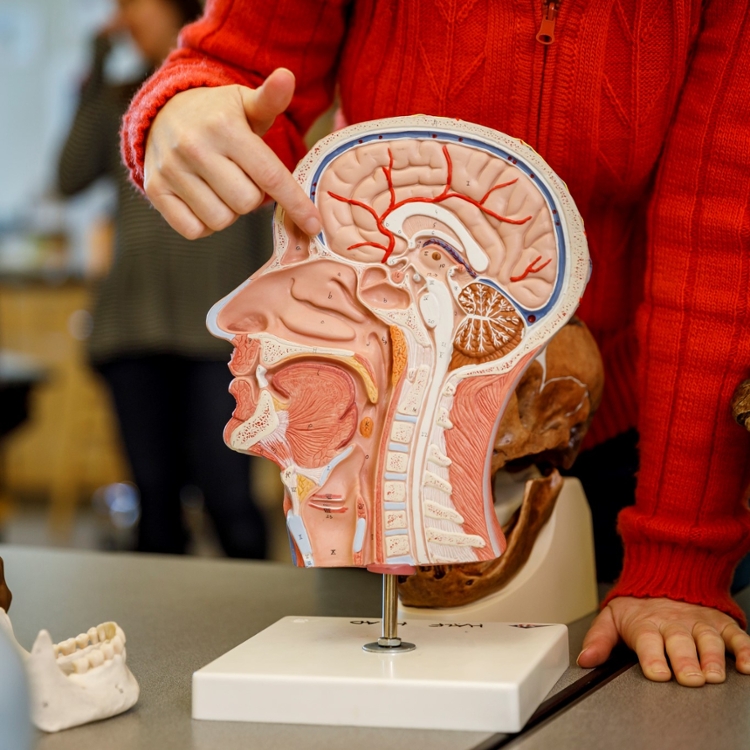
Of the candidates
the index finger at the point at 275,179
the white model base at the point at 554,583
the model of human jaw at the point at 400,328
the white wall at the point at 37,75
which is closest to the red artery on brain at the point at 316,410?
the model of human jaw at the point at 400,328

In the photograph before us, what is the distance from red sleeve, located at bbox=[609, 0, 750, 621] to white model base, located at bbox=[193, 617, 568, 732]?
7.2 inches

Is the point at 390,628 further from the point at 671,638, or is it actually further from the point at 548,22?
the point at 548,22

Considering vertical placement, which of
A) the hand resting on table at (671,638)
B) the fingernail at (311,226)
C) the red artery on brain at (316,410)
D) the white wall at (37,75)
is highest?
the white wall at (37,75)

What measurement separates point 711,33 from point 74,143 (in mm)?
1640

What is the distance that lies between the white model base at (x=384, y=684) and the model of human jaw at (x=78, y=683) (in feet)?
0.15

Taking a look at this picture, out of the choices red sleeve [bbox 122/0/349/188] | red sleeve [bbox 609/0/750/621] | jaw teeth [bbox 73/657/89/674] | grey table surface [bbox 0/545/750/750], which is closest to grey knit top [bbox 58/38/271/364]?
grey table surface [bbox 0/545/750/750]

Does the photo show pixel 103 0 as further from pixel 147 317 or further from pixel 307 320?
pixel 307 320

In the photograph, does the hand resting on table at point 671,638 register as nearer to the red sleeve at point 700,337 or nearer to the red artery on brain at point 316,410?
the red sleeve at point 700,337

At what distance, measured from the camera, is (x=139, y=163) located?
80 cm

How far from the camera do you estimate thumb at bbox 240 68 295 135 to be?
27.0 inches

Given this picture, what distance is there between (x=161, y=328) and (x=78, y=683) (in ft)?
4.76

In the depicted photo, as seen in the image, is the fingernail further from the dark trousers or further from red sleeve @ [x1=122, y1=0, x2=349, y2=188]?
the dark trousers

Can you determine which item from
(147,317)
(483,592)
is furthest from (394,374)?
(147,317)

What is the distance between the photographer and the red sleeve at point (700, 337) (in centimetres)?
81
